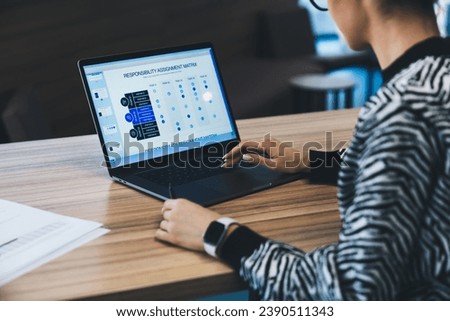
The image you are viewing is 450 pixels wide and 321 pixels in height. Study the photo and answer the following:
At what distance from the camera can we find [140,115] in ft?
4.11

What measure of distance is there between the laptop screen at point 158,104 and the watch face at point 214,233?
0.40 metres

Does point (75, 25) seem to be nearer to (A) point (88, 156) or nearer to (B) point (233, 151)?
(A) point (88, 156)

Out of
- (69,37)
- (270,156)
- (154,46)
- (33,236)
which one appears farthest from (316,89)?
(33,236)

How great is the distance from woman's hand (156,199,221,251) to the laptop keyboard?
8.4 inches

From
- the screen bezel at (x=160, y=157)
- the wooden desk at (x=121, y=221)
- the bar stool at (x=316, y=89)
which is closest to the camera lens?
the wooden desk at (x=121, y=221)

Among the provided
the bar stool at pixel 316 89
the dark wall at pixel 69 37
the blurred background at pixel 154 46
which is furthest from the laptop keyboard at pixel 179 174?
→ the bar stool at pixel 316 89

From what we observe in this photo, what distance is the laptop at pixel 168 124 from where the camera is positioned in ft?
3.93

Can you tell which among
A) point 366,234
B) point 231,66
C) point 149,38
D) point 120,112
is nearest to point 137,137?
point 120,112

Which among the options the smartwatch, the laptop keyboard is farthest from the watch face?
the laptop keyboard

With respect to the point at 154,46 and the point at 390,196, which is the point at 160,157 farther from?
the point at 154,46

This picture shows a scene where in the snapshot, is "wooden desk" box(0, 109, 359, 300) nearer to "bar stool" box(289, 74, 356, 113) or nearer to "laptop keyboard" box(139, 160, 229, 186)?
"laptop keyboard" box(139, 160, 229, 186)

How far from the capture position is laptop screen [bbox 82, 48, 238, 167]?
4.01 ft

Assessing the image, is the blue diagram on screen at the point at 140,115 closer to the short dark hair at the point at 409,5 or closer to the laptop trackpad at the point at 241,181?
the laptop trackpad at the point at 241,181

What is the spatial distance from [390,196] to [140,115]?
0.70 m
